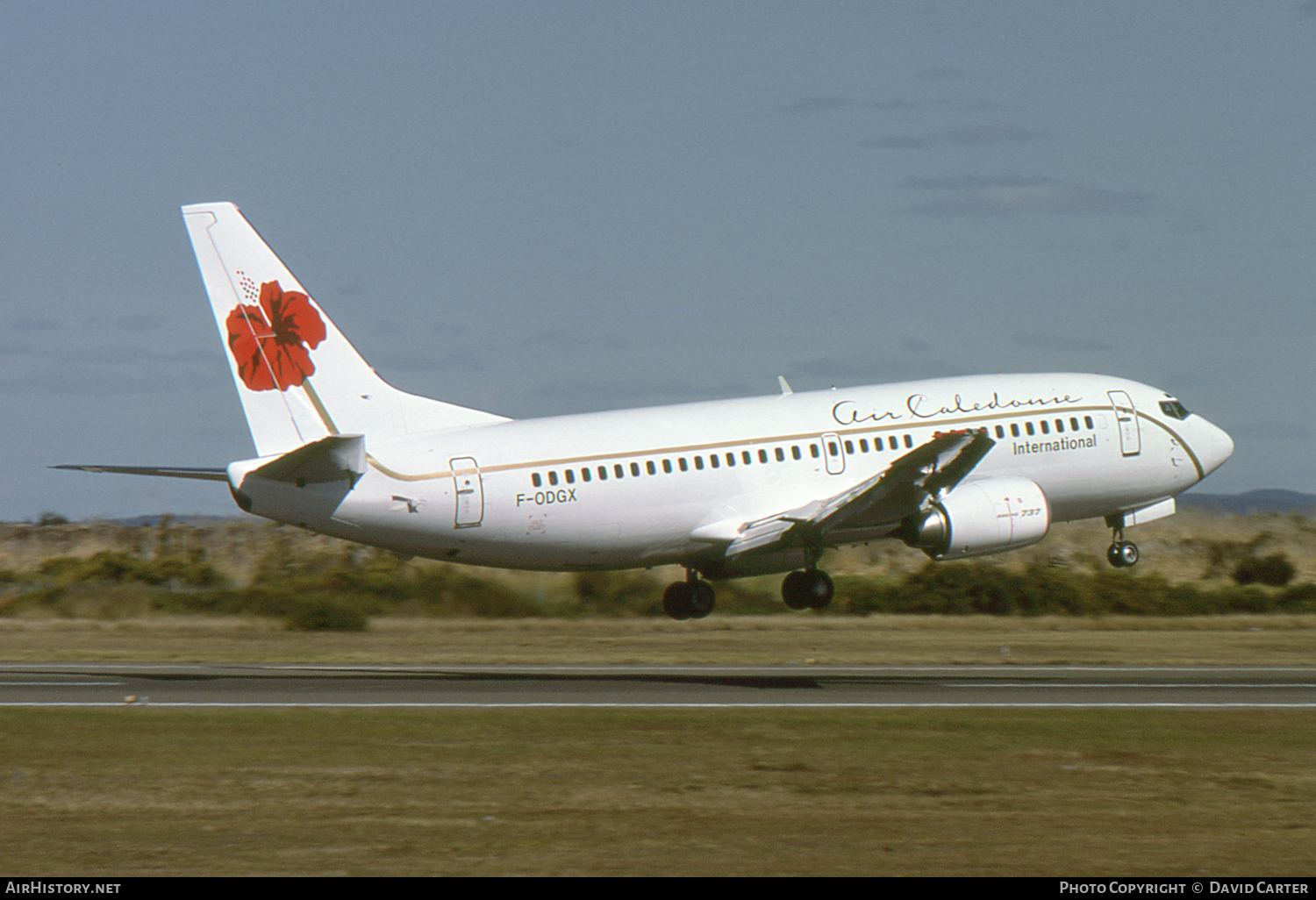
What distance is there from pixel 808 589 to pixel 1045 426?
23.9ft

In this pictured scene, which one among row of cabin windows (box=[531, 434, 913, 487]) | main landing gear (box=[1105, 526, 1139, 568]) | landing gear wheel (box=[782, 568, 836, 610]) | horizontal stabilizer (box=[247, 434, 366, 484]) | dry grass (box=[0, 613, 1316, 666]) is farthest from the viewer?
dry grass (box=[0, 613, 1316, 666])

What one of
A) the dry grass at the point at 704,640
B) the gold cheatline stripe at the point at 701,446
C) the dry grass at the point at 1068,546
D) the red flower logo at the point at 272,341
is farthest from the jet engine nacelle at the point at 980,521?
the dry grass at the point at 1068,546

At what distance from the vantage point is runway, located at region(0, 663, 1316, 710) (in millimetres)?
32031

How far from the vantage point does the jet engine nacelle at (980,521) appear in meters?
36.8

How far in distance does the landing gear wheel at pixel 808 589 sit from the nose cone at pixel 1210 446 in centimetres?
1132

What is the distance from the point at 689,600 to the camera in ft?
133

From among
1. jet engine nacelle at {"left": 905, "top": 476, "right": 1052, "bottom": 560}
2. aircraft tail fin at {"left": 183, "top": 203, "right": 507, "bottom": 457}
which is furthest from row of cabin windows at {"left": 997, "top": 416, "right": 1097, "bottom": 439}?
aircraft tail fin at {"left": 183, "top": 203, "right": 507, "bottom": 457}

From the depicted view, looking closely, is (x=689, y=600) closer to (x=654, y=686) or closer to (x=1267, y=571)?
(x=654, y=686)

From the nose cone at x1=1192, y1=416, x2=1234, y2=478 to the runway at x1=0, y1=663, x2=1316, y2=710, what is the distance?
19.1ft

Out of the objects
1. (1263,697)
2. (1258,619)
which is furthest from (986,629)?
(1263,697)

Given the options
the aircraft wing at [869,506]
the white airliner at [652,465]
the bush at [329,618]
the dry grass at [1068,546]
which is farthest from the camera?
the dry grass at [1068,546]

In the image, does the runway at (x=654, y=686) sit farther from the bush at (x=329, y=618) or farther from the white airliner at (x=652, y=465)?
the bush at (x=329, y=618)

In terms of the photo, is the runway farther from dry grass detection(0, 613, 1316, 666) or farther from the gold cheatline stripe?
the gold cheatline stripe

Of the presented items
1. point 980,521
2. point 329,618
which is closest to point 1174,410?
point 980,521
